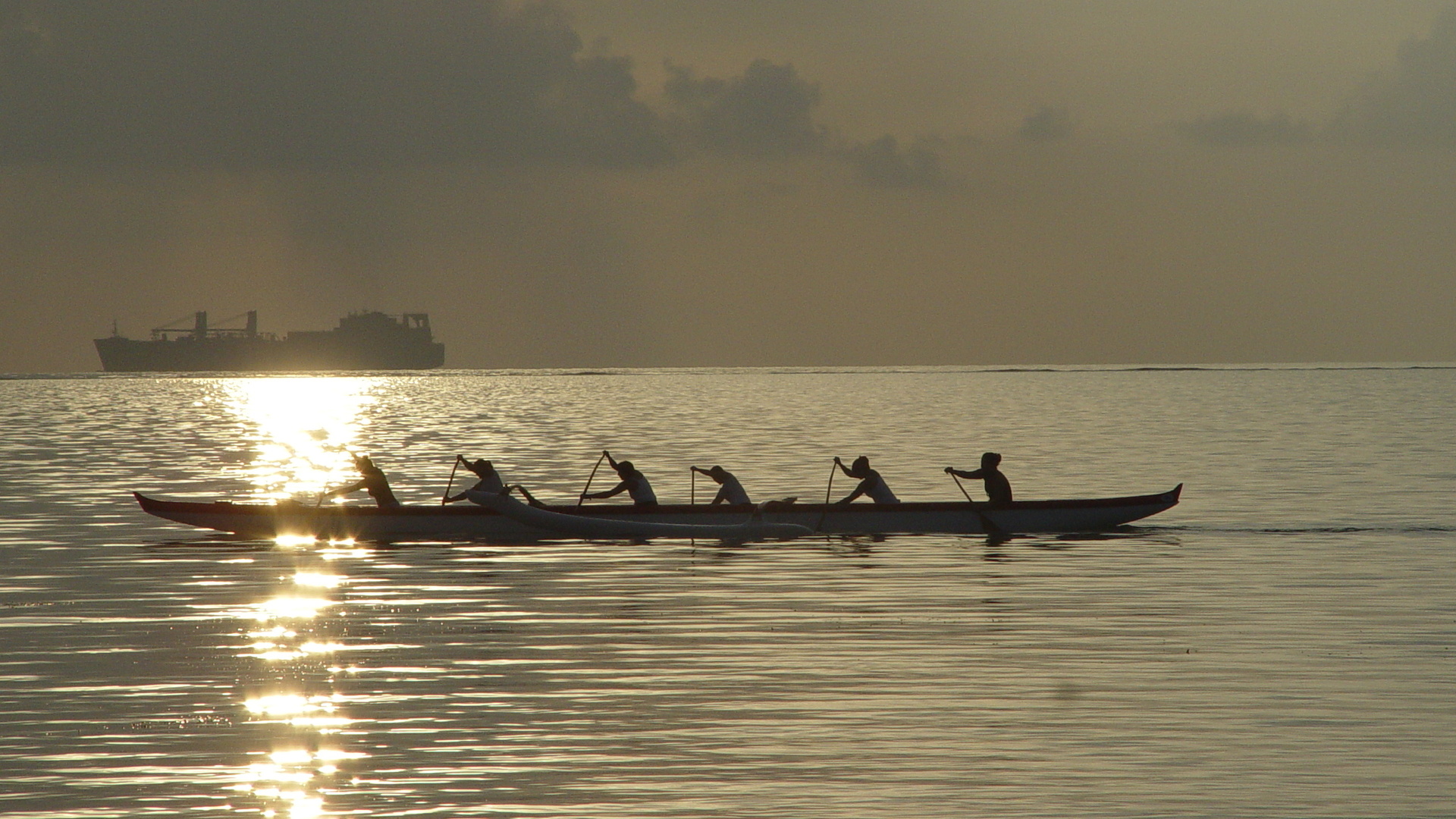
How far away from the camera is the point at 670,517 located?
34.9 meters

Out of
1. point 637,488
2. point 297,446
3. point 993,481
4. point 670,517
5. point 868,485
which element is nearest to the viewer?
point 868,485

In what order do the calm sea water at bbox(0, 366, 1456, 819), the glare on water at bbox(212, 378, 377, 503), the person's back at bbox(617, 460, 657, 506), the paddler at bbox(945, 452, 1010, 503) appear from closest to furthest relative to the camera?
the calm sea water at bbox(0, 366, 1456, 819)
the person's back at bbox(617, 460, 657, 506)
the paddler at bbox(945, 452, 1010, 503)
the glare on water at bbox(212, 378, 377, 503)

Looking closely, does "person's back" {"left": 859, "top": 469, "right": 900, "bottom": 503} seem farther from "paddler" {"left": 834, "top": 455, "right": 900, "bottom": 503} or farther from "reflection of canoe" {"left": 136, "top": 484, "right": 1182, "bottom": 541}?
"reflection of canoe" {"left": 136, "top": 484, "right": 1182, "bottom": 541}

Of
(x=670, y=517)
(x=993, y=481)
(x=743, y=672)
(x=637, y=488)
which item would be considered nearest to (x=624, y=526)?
(x=637, y=488)

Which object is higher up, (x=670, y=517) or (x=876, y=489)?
(x=876, y=489)

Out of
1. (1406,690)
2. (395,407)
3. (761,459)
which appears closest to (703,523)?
(1406,690)

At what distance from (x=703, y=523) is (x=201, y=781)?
830 inches

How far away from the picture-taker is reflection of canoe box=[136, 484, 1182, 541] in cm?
3503

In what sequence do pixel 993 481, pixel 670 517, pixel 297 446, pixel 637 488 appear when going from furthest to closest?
pixel 297 446 < pixel 993 481 < pixel 637 488 < pixel 670 517

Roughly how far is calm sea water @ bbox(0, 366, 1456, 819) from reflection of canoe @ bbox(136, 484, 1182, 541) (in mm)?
683

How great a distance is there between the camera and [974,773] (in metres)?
14.1

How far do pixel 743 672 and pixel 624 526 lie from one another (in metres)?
16.4

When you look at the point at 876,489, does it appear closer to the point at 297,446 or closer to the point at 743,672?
the point at 743,672

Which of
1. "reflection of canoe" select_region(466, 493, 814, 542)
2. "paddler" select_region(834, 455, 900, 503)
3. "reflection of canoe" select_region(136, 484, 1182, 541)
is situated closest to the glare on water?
"reflection of canoe" select_region(136, 484, 1182, 541)
